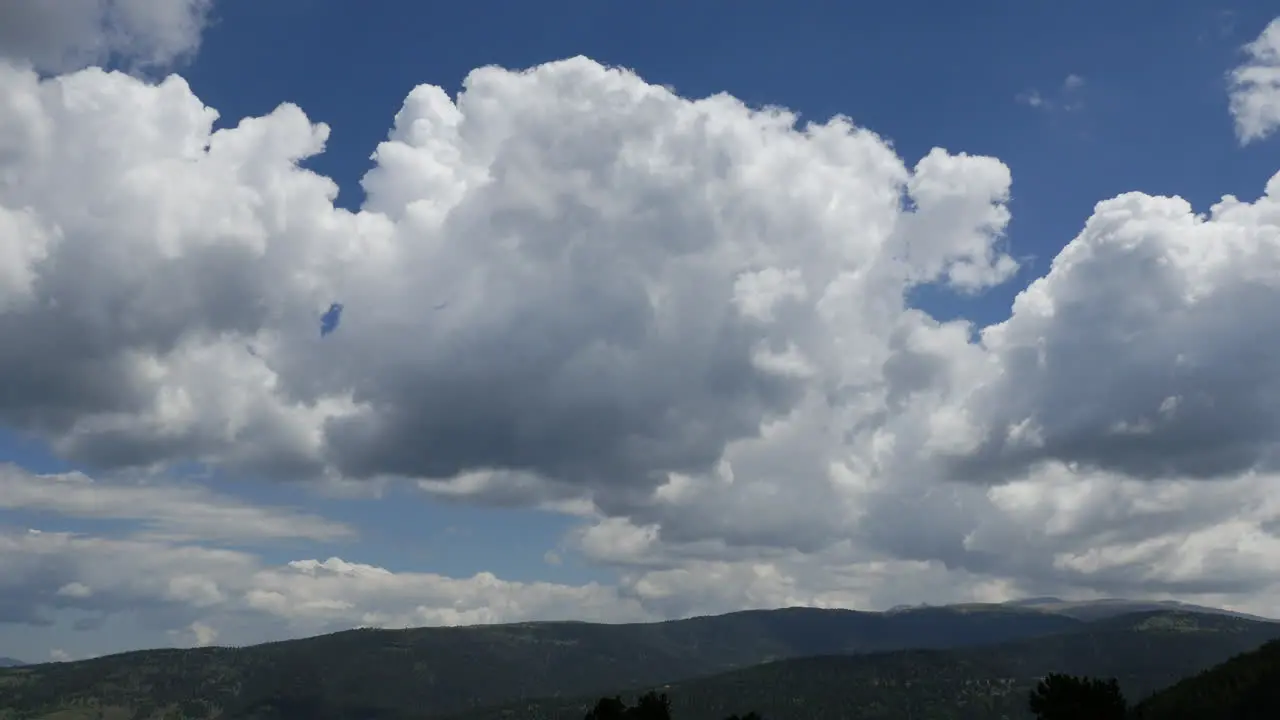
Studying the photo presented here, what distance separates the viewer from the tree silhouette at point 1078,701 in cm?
14375

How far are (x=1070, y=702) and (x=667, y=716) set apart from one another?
57.8 meters

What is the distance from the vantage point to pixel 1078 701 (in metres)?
146

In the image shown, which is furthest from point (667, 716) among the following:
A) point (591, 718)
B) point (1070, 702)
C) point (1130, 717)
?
point (1130, 717)

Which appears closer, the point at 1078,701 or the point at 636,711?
the point at 1078,701

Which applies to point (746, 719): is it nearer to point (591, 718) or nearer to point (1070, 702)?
point (591, 718)

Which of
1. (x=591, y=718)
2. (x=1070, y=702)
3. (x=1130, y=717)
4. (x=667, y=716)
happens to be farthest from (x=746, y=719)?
(x=1130, y=717)

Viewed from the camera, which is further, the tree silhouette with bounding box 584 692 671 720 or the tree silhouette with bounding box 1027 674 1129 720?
the tree silhouette with bounding box 584 692 671 720

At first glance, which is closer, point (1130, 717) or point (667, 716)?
point (667, 716)

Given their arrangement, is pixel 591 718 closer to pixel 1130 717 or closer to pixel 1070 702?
pixel 1070 702

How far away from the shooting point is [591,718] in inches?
6063

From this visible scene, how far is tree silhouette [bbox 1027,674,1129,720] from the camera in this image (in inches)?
5659

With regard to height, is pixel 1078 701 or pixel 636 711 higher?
pixel 636 711

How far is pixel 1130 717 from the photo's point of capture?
19762cm

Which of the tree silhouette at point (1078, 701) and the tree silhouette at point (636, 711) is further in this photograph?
the tree silhouette at point (636, 711)
